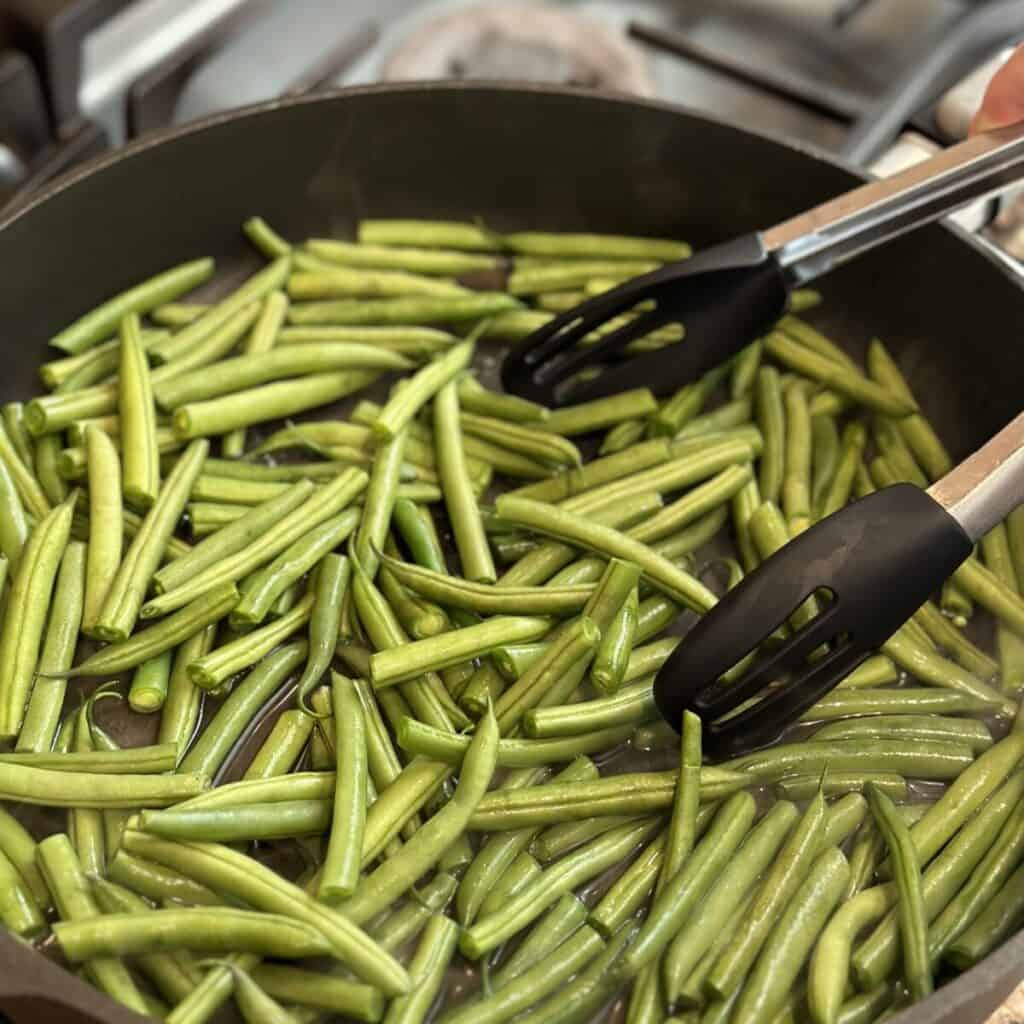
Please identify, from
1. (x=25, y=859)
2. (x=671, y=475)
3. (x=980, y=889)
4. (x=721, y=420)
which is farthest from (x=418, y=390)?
(x=980, y=889)

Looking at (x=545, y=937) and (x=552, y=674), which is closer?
(x=545, y=937)

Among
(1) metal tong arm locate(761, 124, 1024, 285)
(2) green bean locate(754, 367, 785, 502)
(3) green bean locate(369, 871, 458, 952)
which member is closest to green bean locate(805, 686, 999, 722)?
(2) green bean locate(754, 367, 785, 502)

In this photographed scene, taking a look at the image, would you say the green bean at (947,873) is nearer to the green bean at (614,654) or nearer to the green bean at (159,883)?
the green bean at (614,654)

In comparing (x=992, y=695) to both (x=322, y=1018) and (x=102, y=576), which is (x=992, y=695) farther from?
(x=102, y=576)

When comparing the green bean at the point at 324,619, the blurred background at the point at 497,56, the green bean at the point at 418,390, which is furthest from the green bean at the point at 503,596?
the blurred background at the point at 497,56

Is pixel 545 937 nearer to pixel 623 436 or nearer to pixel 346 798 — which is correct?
pixel 346 798

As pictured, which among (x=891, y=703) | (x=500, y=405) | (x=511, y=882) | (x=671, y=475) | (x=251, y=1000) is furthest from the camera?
(x=500, y=405)

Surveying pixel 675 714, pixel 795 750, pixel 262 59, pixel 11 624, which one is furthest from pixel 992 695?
pixel 262 59
